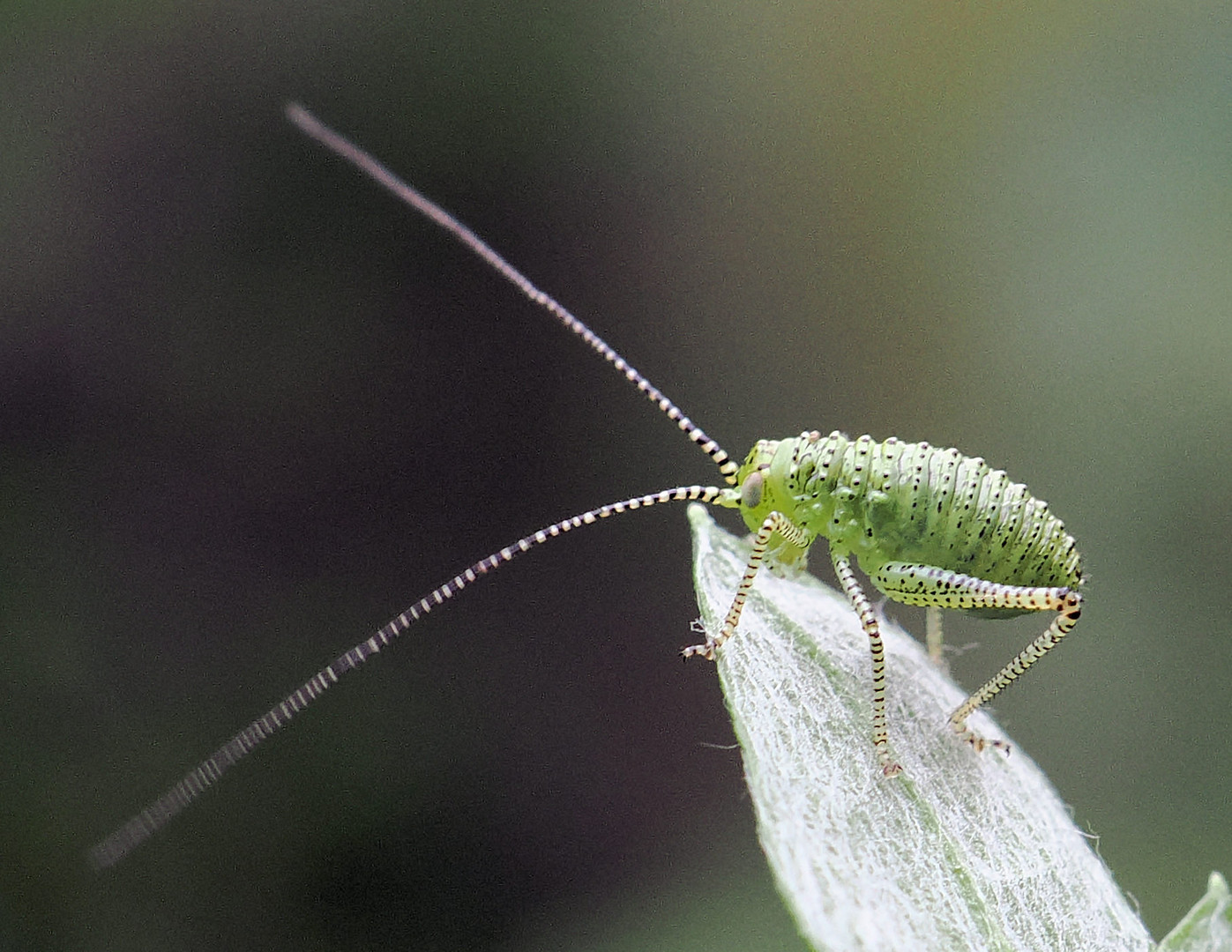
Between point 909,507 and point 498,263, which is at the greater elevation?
point 498,263

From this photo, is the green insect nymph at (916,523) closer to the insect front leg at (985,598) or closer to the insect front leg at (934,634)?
the insect front leg at (985,598)

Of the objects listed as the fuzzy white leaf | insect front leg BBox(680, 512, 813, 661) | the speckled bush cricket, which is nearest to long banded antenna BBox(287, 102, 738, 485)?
the speckled bush cricket

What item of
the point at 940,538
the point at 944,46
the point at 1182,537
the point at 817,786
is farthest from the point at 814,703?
the point at 944,46

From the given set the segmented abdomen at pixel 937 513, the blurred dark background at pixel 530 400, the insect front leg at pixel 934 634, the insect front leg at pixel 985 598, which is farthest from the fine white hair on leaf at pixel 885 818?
the blurred dark background at pixel 530 400

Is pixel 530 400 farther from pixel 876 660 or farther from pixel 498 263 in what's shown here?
pixel 876 660

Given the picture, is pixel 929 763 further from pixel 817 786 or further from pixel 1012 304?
pixel 1012 304

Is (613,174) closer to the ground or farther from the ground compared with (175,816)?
farther from the ground

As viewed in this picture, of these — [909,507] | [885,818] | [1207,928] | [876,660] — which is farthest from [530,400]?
[1207,928]
